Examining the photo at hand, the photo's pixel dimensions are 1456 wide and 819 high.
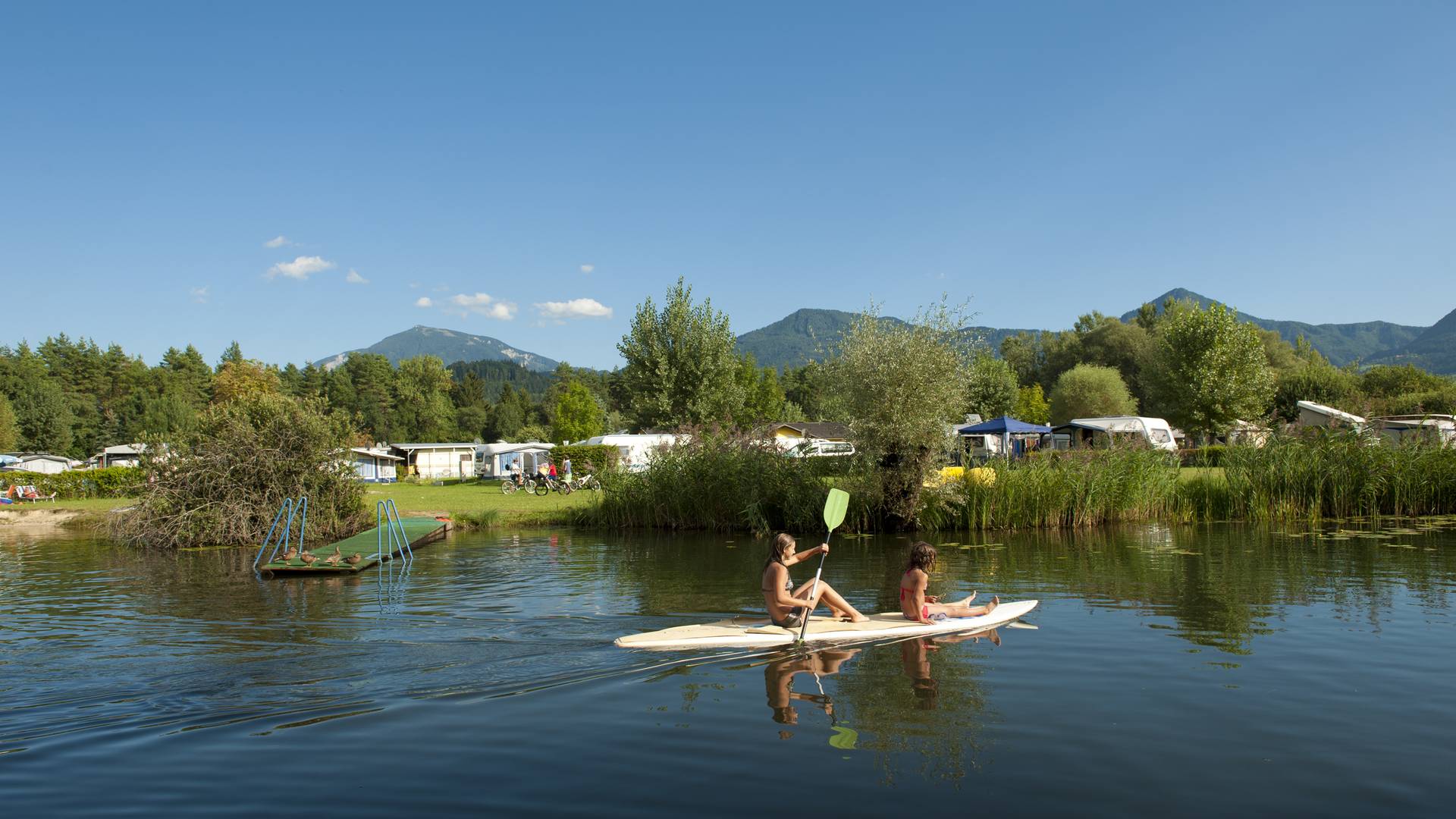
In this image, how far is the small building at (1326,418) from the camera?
21.2m

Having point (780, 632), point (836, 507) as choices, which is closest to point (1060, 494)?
point (836, 507)

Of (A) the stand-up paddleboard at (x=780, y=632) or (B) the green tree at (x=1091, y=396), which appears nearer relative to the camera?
(A) the stand-up paddleboard at (x=780, y=632)

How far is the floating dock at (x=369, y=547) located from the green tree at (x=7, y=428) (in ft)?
202

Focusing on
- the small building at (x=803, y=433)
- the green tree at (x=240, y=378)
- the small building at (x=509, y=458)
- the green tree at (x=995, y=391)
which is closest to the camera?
the small building at (x=803, y=433)

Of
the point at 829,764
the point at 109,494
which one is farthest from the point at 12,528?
the point at 829,764

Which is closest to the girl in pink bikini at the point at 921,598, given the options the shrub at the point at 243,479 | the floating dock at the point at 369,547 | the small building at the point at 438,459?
the floating dock at the point at 369,547

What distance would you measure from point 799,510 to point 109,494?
92.9 ft

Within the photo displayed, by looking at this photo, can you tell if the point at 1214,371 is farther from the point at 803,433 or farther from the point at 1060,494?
the point at 1060,494

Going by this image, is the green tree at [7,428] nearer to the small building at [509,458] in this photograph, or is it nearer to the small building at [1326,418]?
the small building at [509,458]

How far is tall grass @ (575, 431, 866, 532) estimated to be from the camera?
72.8 feet

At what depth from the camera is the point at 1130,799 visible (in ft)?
18.1

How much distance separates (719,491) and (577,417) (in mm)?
42883

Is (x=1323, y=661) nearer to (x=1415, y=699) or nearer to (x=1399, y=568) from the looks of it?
(x=1415, y=699)

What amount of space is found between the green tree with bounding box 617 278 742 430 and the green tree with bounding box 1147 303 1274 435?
20783mm
